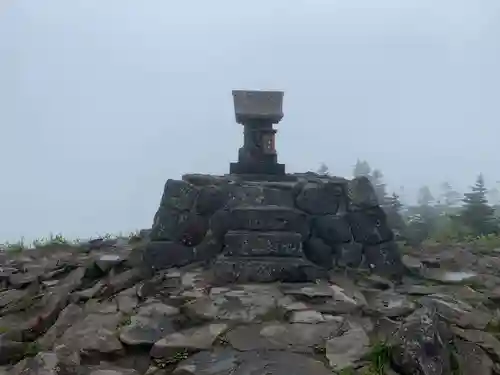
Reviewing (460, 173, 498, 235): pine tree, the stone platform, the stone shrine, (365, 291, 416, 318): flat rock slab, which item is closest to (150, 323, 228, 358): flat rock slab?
the stone shrine

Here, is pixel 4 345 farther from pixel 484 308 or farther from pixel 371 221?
pixel 484 308

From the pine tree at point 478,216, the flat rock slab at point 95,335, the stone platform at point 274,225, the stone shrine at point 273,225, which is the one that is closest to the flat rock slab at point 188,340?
the flat rock slab at point 95,335

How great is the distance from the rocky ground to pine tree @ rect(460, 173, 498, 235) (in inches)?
302

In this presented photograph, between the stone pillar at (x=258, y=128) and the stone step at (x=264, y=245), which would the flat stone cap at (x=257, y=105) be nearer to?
the stone pillar at (x=258, y=128)

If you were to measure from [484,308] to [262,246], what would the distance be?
2409 millimetres

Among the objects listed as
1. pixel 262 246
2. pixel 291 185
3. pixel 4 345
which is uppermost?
pixel 291 185

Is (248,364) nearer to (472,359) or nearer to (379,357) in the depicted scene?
(379,357)

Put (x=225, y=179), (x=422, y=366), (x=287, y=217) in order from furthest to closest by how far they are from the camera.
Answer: (x=225, y=179), (x=287, y=217), (x=422, y=366)

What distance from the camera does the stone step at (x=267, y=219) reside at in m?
7.05

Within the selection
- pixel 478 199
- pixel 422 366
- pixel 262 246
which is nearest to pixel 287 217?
pixel 262 246

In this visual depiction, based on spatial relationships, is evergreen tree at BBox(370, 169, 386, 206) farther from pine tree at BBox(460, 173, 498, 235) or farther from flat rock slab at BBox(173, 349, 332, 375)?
flat rock slab at BBox(173, 349, 332, 375)

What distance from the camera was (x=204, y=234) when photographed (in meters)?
7.35

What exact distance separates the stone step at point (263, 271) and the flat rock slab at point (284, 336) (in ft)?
3.20

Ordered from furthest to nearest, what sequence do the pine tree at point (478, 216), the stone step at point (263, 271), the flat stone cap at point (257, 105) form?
the pine tree at point (478, 216)
the flat stone cap at point (257, 105)
the stone step at point (263, 271)
